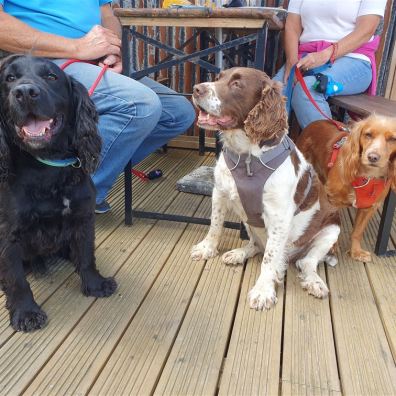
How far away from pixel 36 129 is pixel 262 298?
1.25 m

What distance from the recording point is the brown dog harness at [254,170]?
185 centimetres

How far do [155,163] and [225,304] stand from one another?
2321 mm

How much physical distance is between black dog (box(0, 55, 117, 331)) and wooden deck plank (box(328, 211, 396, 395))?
1.24 m

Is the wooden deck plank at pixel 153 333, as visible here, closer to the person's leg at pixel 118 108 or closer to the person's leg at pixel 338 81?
the person's leg at pixel 118 108

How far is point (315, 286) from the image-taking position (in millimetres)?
1937

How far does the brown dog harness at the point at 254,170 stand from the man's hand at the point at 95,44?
1030mm

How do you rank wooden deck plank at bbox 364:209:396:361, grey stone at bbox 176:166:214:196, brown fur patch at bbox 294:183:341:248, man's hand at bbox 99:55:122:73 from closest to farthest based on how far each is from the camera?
wooden deck plank at bbox 364:209:396:361, brown fur patch at bbox 294:183:341:248, man's hand at bbox 99:55:122:73, grey stone at bbox 176:166:214:196

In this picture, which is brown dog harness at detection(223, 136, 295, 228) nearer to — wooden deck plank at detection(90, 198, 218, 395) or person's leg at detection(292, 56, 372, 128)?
wooden deck plank at detection(90, 198, 218, 395)

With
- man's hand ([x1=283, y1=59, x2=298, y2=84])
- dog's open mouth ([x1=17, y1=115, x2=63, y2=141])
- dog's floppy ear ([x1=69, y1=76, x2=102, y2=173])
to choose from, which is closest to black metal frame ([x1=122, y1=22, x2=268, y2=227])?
dog's floppy ear ([x1=69, y1=76, x2=102, y2=173])

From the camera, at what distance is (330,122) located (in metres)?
2.88

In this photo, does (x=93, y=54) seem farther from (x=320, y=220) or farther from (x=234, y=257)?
(x=320, y=220)

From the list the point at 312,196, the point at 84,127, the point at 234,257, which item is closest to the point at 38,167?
the point at 84,127

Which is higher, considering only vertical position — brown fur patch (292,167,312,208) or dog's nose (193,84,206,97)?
dog's nose (193,84,206,97)

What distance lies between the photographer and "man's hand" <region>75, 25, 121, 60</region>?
223cm
